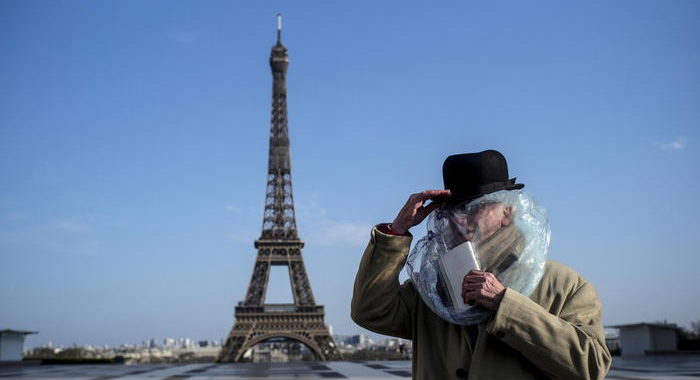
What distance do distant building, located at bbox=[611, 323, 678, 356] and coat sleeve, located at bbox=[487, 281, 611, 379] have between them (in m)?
23.9

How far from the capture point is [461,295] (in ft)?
5.65

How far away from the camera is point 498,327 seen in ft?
5.50

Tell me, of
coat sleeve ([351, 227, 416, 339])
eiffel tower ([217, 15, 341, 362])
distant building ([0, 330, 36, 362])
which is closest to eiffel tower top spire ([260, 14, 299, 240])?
eiffel tower ([217, 15, 341, 362])

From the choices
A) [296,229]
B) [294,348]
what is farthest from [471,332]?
[294,348]

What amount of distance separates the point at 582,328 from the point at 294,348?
159 ft

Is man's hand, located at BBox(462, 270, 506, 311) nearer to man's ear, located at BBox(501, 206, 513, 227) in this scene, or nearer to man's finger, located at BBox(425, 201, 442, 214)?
man's ear, located at BBox(501, 206, 513, 227)

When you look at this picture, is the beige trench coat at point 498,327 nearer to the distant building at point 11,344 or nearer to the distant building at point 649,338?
the distant building at point 649,338

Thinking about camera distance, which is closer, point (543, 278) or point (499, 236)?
point (499, 236)

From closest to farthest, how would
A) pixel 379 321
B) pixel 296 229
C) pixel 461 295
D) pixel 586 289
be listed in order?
pixel 461 295 < pixel 586 289 < pixel 379 321 < pixel 296 229

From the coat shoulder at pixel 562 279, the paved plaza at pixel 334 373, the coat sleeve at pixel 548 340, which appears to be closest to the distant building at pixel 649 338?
the paved plaza at pixel 334 373

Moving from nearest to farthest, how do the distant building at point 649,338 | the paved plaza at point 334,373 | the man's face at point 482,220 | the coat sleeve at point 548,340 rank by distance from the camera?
the coat sleeve at point 548,340 < the man's face at point 482,220 < the paved plaza at point 334,373 < the distant building at point 649,338

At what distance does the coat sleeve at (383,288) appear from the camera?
6.37 feet

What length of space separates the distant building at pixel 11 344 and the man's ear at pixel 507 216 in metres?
25.9

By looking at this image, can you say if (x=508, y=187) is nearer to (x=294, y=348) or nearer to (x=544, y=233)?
(x=544, y=233)
